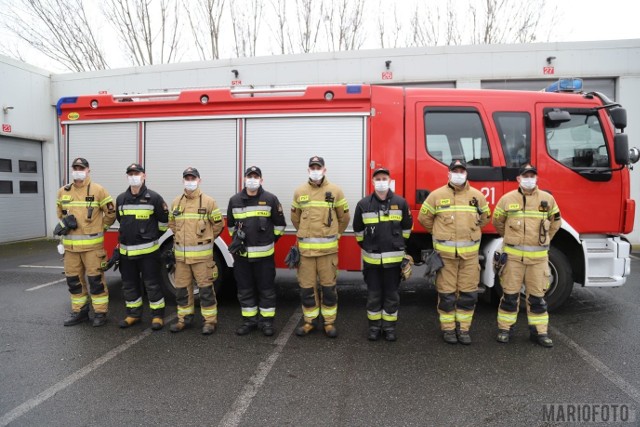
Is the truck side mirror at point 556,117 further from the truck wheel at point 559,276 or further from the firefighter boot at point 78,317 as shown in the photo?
the firefighter boot at point 78,317

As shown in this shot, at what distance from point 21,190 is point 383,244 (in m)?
11.6

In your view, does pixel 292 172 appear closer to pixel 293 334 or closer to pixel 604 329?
pixel 293 334

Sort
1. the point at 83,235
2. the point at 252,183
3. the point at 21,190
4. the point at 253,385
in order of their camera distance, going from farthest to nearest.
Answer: the point at 21,190 → the point at 83,235 → the point at 252,183 → the point at 253,385

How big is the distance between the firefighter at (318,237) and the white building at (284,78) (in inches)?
270

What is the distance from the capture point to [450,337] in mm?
4031

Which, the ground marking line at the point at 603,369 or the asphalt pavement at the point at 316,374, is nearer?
the asphalt pavement at the point at 316,374

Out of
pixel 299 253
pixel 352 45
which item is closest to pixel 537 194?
pixel 299 253

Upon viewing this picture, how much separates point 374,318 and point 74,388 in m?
2.63

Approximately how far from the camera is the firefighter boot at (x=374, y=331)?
161 inches

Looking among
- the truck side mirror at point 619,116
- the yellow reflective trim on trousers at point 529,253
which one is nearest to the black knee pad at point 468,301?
the yellow reflective trim on trousers at point 529,253

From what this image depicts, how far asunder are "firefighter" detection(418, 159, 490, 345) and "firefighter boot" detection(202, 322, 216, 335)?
2362 millimetres

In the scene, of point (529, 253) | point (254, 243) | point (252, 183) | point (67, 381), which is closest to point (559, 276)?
point (529, 253)

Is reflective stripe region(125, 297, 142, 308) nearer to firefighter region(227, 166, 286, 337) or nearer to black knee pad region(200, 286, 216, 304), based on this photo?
black knee pad region(200, 286, 216, 304)

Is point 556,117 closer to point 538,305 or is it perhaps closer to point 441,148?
point 441,148
